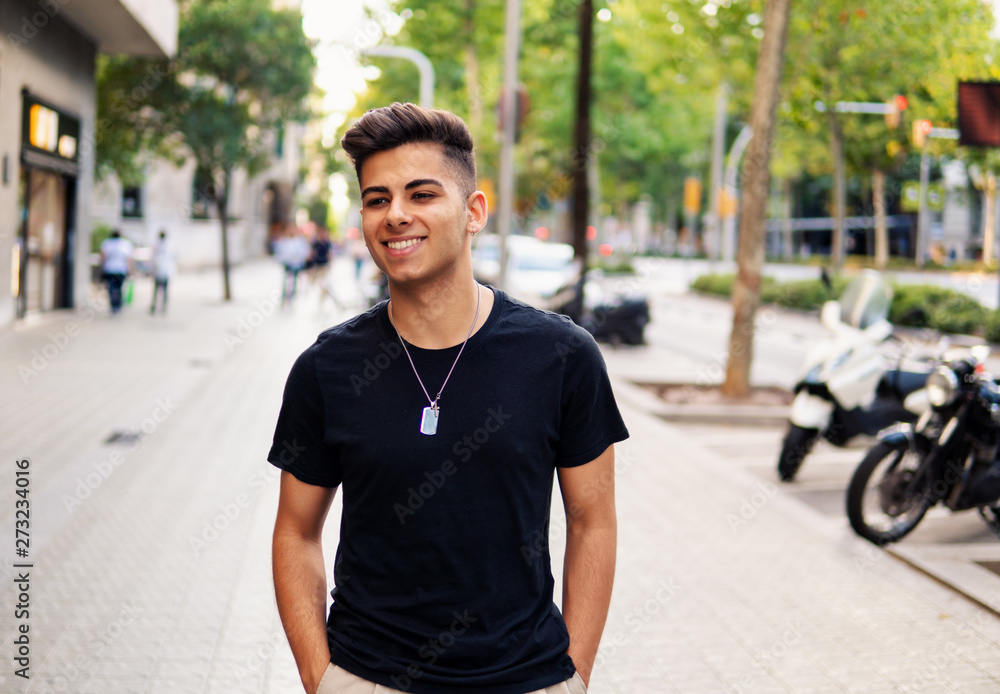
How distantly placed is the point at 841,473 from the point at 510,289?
14.0 metres

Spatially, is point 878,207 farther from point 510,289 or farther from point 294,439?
point 294,439

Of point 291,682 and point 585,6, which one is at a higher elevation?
point 585,6

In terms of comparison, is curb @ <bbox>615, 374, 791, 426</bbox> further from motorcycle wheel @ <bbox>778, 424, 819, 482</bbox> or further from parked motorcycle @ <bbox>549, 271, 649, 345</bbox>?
parked motorcycle @ <bbox>549, 271, 649, 345</bbox>

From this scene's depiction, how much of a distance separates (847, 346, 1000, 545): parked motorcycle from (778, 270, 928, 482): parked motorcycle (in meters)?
1.34

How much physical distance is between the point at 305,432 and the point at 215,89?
2404cm

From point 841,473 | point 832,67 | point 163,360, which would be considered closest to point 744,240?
point 841,473

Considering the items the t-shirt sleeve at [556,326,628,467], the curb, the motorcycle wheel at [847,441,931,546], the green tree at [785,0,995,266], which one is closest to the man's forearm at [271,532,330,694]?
the t-shirt sleeve at [556,326,628,467]

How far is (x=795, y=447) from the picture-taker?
310 inches

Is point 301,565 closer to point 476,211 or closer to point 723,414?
point 476,211

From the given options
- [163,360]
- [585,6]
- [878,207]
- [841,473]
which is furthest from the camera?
[878,207]

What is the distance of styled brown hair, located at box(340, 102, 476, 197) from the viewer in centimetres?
199

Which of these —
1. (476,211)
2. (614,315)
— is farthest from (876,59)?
(476,211)

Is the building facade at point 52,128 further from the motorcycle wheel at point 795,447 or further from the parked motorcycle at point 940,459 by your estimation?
the parked motorcycle at point 940,459

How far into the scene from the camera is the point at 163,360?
14.0 m
